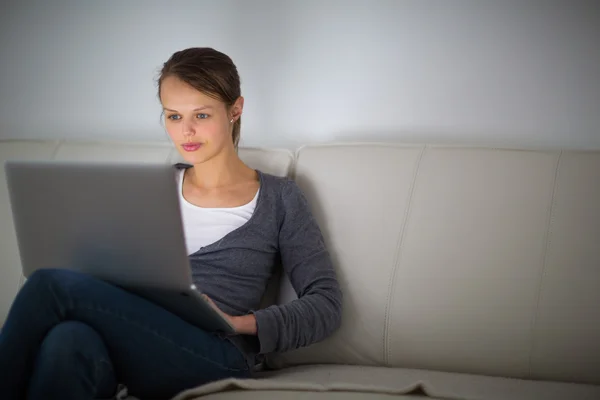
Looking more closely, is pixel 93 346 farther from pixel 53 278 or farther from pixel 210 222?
pixel 210 222

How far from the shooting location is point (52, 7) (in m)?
2.44

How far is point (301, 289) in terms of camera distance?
1795mm

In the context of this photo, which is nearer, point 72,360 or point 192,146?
point 72,360

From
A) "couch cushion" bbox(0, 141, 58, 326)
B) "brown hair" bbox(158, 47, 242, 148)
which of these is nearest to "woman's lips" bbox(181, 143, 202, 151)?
"brown hair" bbox(158, 47, 242, 148)

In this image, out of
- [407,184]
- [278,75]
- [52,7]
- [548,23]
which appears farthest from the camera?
[52,7]

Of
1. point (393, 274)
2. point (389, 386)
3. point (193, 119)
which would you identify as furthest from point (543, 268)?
point (193, 119)

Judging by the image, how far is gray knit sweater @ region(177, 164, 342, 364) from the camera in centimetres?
172

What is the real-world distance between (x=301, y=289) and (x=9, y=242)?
0.80 m

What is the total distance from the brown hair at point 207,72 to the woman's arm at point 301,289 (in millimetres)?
264

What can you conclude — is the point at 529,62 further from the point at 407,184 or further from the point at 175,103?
the point at 175,103

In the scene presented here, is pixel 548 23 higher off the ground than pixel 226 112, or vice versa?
pixel 548 23

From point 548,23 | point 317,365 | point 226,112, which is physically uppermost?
point 548,23

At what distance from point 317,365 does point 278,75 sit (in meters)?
0.86

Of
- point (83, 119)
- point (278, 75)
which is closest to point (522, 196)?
point (278, 75)
